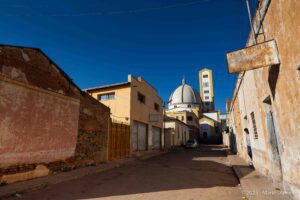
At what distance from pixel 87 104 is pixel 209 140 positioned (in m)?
45.5

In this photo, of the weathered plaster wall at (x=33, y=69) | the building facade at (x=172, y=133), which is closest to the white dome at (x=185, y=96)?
the building facade at (x=172, y=133)

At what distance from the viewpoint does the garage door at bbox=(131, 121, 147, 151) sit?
17.4 meters

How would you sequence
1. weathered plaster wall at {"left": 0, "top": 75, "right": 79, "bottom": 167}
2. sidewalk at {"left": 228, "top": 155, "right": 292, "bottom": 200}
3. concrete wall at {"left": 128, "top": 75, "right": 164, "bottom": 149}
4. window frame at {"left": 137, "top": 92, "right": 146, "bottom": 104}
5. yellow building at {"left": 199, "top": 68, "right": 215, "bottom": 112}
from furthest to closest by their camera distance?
yellow building at {"left": 199, "top": 68, "right": 215, "bottom": 112} → window frame at {"left": 137, "top": 92, "right": 146, "bottom": 104} → concrete wall at {"left": 128, "top": 75, "right": 164, "bottom": 149} → weathered plaster wall at {"left": 0, "top": 75, "right": 79, "bottom": 167} → sidewalk at {"left": 228, "top": 155, "right": 292, "bottom": 200}

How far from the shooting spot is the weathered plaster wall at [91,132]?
10.7m

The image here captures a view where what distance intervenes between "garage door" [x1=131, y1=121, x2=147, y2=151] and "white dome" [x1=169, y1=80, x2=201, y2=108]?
4621 cm

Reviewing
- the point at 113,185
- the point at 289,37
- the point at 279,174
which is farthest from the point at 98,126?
the point at 289,37

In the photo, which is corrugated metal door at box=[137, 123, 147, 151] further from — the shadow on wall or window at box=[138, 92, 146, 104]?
the shadow on wall

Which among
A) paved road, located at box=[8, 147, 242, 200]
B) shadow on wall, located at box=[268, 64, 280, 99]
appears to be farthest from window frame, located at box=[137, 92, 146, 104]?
shadow on wall, located at box=[268, 64, 280, 99]

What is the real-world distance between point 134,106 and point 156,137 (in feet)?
23.8

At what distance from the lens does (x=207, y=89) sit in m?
76.9

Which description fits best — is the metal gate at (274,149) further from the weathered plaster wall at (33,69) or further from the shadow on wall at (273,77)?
the weathered plaster wall at (33,69)

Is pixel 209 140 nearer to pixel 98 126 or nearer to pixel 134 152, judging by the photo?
pixel 134 152

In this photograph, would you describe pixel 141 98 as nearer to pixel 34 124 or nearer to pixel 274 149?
pixel 34 124

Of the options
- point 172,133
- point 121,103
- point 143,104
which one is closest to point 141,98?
point 143,104
